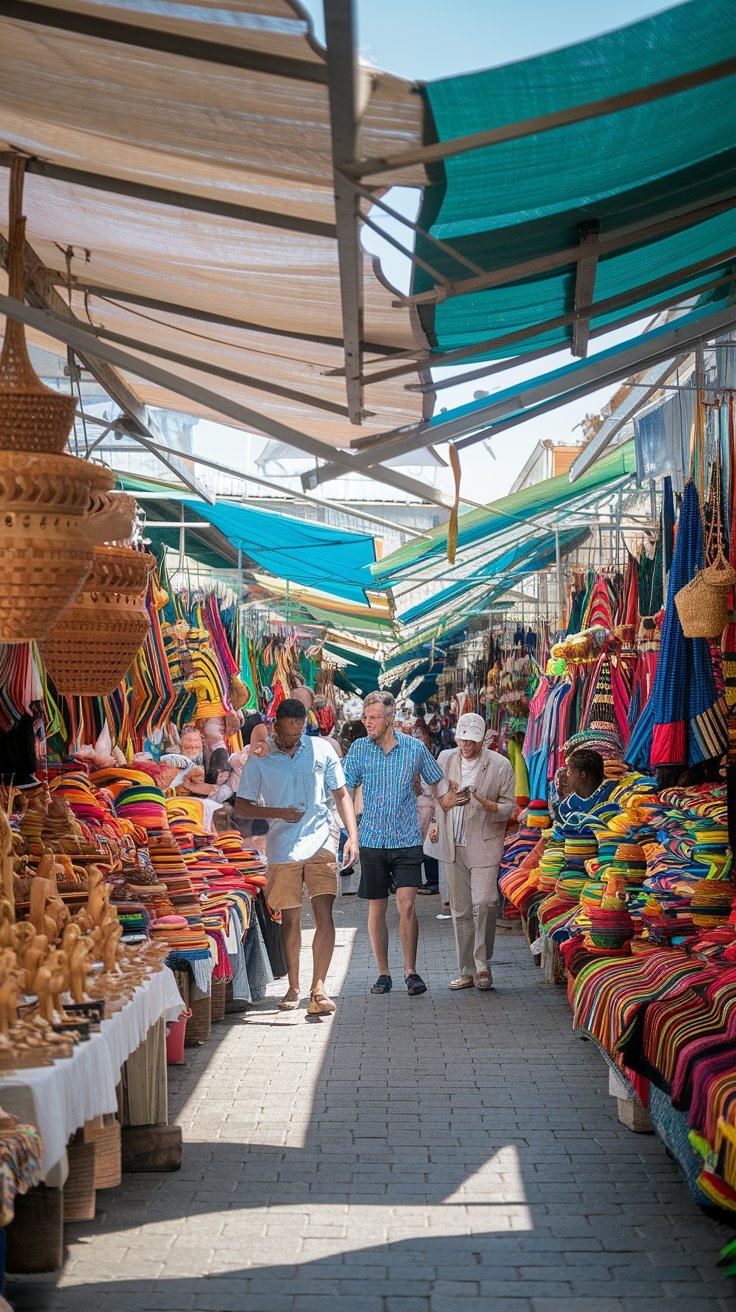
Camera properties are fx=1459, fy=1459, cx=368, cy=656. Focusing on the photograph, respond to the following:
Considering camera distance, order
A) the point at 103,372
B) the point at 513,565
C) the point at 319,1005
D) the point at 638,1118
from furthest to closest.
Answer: the point at 513,565 < the point at 319,1005 < the point at 103,372 < the point at 638,1118

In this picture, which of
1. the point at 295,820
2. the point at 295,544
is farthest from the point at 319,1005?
the point at 295,544

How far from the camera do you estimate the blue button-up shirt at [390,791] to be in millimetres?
8320

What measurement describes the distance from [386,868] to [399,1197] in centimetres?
388

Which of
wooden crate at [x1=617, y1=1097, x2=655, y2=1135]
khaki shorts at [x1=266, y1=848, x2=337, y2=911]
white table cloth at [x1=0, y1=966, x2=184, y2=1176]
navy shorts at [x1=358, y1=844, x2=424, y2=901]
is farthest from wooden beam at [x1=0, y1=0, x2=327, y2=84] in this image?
navy shorts at [x1=358, y1=844, x2=424, y2=901]

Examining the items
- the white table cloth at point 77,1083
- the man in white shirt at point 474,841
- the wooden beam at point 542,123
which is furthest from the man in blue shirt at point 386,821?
the wooden beam at point 542,123

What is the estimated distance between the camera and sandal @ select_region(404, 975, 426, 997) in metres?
7.97

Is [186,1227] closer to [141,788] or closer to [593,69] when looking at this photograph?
[141,788]

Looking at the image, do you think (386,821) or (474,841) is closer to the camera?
(386,821)

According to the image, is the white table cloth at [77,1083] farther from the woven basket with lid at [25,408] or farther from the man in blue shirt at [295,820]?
the man in blue shirt at [295,820]

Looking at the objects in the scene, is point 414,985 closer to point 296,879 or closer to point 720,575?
point 296,879

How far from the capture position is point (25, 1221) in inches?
146

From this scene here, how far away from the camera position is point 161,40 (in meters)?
2.82

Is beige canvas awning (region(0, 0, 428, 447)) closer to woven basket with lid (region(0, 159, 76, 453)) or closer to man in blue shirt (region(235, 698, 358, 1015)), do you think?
woven basket with lid (region(0, 159, 76, 453))

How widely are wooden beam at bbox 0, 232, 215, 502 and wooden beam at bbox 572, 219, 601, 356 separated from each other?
1494 mm
